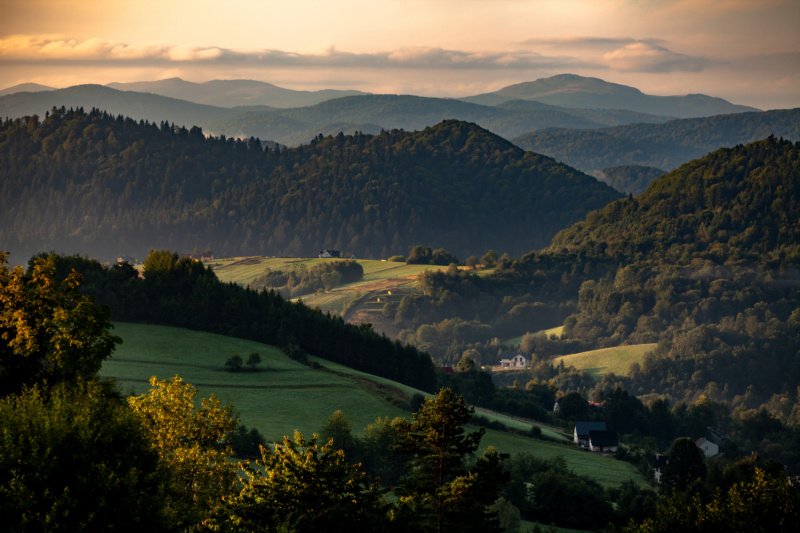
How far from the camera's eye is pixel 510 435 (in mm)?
80125

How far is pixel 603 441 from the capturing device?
89.5m

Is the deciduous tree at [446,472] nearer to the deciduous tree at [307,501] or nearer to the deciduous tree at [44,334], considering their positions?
the deciduous tree at [307,501]

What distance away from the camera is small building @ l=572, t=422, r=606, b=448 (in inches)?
3590

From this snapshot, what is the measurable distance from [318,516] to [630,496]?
36.9 m

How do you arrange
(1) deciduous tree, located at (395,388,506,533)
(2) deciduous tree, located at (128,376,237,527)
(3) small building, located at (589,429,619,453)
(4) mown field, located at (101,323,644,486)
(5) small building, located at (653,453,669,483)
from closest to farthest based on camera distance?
(1) deciduous tree, located at (395,388,506,533), (2) deciduous tree, located at (128,376,237,527), (4) mown field, located at (101,323,644,486), (5) small building, located at (653,453,669,483), (3) small building, located at (589,429,619,453)

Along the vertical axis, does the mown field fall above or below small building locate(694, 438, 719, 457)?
above

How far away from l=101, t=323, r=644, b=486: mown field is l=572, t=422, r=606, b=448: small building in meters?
2.20

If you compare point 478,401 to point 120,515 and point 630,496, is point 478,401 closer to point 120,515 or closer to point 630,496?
point 630,496

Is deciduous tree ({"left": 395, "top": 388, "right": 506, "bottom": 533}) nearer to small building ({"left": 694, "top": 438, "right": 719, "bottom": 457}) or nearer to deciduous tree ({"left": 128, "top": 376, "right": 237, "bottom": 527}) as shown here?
deciduous tree ({"left": 128, "top": 376, "right": 237, "bottom": 527})

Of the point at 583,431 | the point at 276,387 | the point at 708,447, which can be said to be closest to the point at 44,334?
the point at 276,387

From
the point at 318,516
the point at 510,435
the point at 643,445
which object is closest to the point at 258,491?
the point at 318,516

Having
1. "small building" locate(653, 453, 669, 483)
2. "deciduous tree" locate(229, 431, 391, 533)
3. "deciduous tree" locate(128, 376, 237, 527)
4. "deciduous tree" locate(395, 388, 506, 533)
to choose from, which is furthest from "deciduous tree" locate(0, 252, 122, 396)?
"small building" locate(653, 453, 669, 483)

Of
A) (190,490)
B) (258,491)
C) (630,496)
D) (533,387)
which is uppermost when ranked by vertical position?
(258,491)

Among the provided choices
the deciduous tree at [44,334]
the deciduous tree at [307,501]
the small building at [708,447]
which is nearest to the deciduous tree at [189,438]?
the deciduous tree at [44,334]
